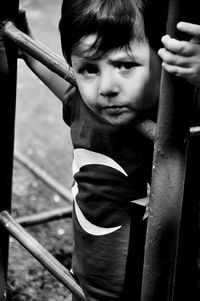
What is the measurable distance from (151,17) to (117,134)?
0.28 metres

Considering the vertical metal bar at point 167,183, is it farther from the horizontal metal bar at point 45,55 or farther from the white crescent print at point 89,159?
the white crescent print at point 89,159

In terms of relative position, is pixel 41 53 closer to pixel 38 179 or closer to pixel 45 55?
pixel 45 55

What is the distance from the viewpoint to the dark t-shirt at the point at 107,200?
1.27m

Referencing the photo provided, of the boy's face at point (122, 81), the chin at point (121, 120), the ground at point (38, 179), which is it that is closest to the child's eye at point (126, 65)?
the boy's face at point (122, 81)

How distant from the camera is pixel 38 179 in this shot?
3.31 meters

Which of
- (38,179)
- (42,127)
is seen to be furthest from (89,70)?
(42,127)

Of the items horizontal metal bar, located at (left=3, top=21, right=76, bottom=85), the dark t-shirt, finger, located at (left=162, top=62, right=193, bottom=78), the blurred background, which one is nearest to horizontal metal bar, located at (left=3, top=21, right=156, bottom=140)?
horizontal metal bar, located at (left=3, top=21, right=76, bottom=85)

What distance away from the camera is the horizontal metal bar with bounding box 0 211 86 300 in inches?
58.2

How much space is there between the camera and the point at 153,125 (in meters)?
1.10

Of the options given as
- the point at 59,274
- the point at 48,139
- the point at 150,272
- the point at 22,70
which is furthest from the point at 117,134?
the point at 22,70

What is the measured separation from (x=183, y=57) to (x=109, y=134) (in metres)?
0.39

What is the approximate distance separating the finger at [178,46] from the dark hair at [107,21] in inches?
8.0

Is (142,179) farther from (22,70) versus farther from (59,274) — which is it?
(22,70)

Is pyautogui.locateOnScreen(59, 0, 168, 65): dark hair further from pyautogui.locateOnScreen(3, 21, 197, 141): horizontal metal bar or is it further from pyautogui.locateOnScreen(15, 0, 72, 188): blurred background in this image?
pyautogui.locateOnScreen(15, 0, 72, 188): blurred background
